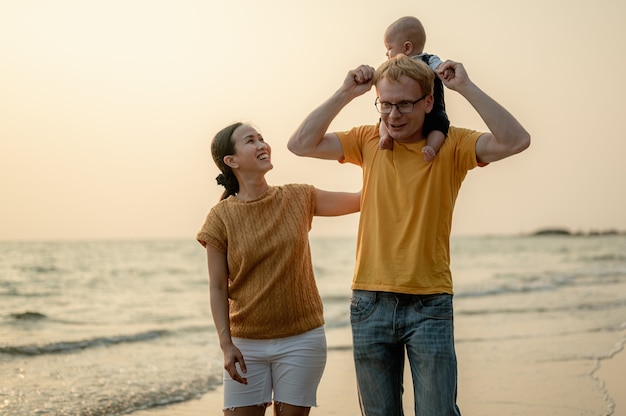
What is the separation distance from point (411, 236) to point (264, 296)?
83 centimetres

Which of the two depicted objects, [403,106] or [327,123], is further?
[327,123]

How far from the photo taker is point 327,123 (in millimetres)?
3719

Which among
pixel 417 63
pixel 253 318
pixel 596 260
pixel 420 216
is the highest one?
pixel 417 63

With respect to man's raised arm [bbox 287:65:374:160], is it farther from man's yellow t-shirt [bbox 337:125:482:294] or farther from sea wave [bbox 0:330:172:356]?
sea wave [bbox 0:330:172:356]

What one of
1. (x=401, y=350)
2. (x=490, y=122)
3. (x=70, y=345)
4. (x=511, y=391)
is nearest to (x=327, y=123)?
(x=490, y=122)

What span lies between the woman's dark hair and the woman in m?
0.07

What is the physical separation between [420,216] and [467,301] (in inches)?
508

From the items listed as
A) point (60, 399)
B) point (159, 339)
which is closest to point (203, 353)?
point (159, 339)

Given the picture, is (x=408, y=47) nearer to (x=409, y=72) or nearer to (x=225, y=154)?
(x=409, y=72)

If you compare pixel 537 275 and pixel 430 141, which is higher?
pixel 430 141

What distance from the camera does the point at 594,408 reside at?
22.1 ft

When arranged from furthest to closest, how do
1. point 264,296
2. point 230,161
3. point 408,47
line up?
point 408,47 → point 230,161 → point 264,296

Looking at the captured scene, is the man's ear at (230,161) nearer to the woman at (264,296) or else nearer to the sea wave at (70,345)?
the woman at (264,296)

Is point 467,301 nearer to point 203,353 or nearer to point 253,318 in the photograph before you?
point 203,353
